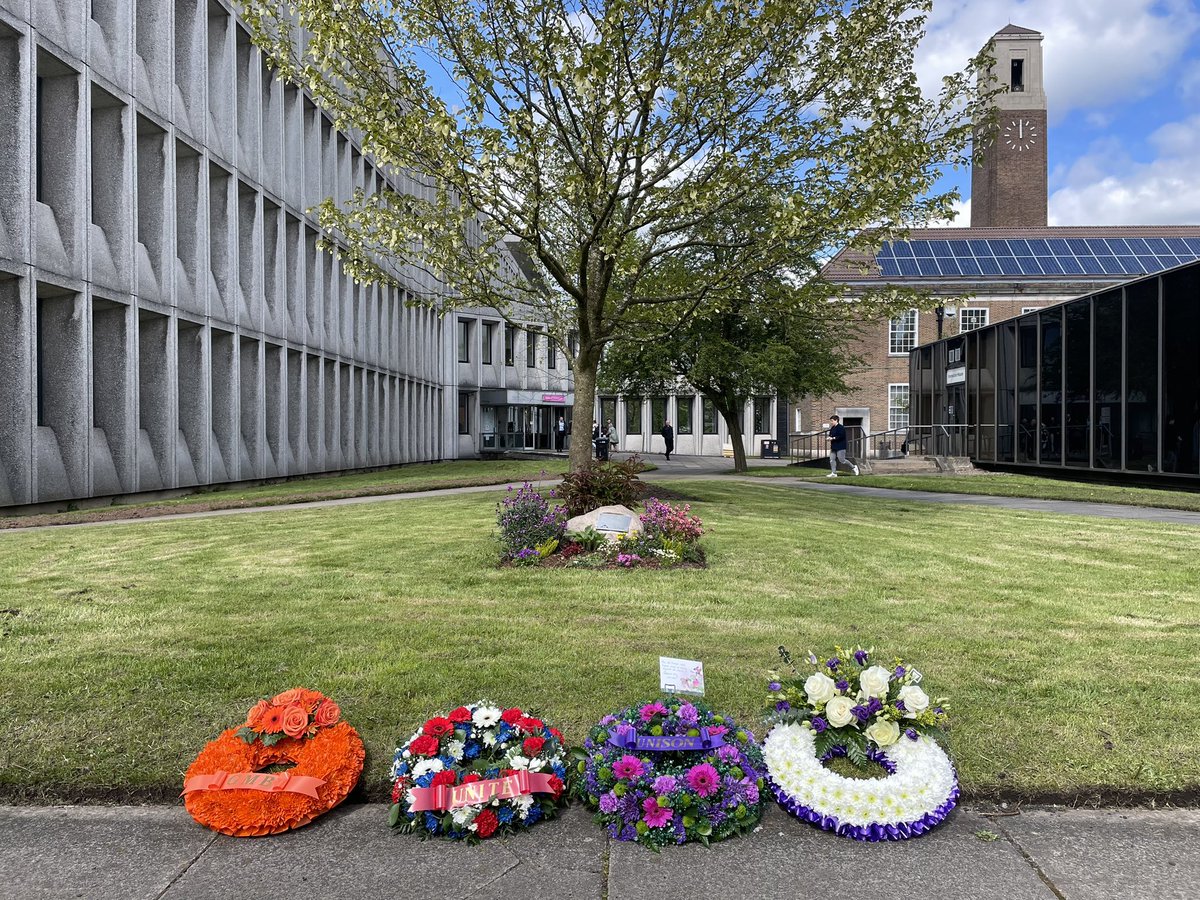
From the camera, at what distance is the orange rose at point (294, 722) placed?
146 inches

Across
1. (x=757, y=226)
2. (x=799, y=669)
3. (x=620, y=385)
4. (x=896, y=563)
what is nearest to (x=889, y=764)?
(x=799, y=669)

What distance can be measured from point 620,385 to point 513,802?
25.4 meters

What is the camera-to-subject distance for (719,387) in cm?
2850

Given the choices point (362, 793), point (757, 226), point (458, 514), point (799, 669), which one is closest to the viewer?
point (362, 793)

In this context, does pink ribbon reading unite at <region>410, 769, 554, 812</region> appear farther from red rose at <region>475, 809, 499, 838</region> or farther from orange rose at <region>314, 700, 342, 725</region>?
orange rose at <region>314, 700, 342, 725</region>

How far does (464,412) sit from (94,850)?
46.6 meters

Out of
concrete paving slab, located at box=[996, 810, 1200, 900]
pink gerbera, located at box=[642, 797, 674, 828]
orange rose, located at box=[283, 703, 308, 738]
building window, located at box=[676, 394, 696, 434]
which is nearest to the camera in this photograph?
concrete paving slab, located at box=[996, 810, 1200, 900]

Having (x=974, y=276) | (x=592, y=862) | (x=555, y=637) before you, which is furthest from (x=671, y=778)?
(x=974, y=276)

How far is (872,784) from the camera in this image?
3.46 metres

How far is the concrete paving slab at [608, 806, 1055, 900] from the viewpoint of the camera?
9.71ft

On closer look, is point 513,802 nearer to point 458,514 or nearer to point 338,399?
point 458,514

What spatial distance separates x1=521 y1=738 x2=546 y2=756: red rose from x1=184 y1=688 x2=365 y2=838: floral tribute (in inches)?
29.5

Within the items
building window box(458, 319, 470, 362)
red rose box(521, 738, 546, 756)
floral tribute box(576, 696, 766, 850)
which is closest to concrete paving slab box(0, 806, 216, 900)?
red rose box(521, 738, 546, 756)

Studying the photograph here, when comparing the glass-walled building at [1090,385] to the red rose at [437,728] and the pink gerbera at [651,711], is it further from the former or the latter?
the red rose at [437,728]
